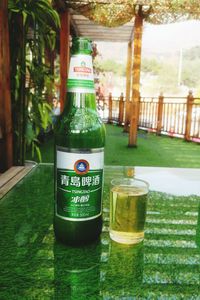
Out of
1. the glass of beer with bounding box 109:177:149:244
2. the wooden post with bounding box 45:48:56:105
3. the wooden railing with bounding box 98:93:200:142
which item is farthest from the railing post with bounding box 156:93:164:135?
the glass of beer with bounding box 109:177:149:244

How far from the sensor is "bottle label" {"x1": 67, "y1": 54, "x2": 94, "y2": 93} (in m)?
0.64

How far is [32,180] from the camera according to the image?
1.16 m

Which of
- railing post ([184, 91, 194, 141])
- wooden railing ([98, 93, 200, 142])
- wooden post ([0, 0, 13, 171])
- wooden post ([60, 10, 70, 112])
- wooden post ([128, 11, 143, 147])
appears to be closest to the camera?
wooden post ([0, 0, 13, 171])

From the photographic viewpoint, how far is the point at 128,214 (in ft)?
2.24

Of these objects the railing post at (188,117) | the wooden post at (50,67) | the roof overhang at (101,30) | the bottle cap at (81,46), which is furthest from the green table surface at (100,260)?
the railing post at (188,117)

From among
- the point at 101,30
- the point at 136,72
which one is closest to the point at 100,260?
the point at 136,72

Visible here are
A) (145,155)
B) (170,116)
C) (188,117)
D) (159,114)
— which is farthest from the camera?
(170,116)

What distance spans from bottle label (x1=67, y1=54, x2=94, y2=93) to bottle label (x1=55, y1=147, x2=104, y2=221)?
143 mm

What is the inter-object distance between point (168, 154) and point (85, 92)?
5.49 meters

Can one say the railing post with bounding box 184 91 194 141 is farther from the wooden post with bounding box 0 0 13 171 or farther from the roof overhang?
the wooden post with bounding box 0 0 13 171

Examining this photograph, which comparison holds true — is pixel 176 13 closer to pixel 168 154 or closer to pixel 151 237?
pixel 168 154

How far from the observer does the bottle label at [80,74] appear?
64 cm

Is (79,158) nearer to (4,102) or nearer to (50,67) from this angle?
(4,102)

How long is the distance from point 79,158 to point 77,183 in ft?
0.17
